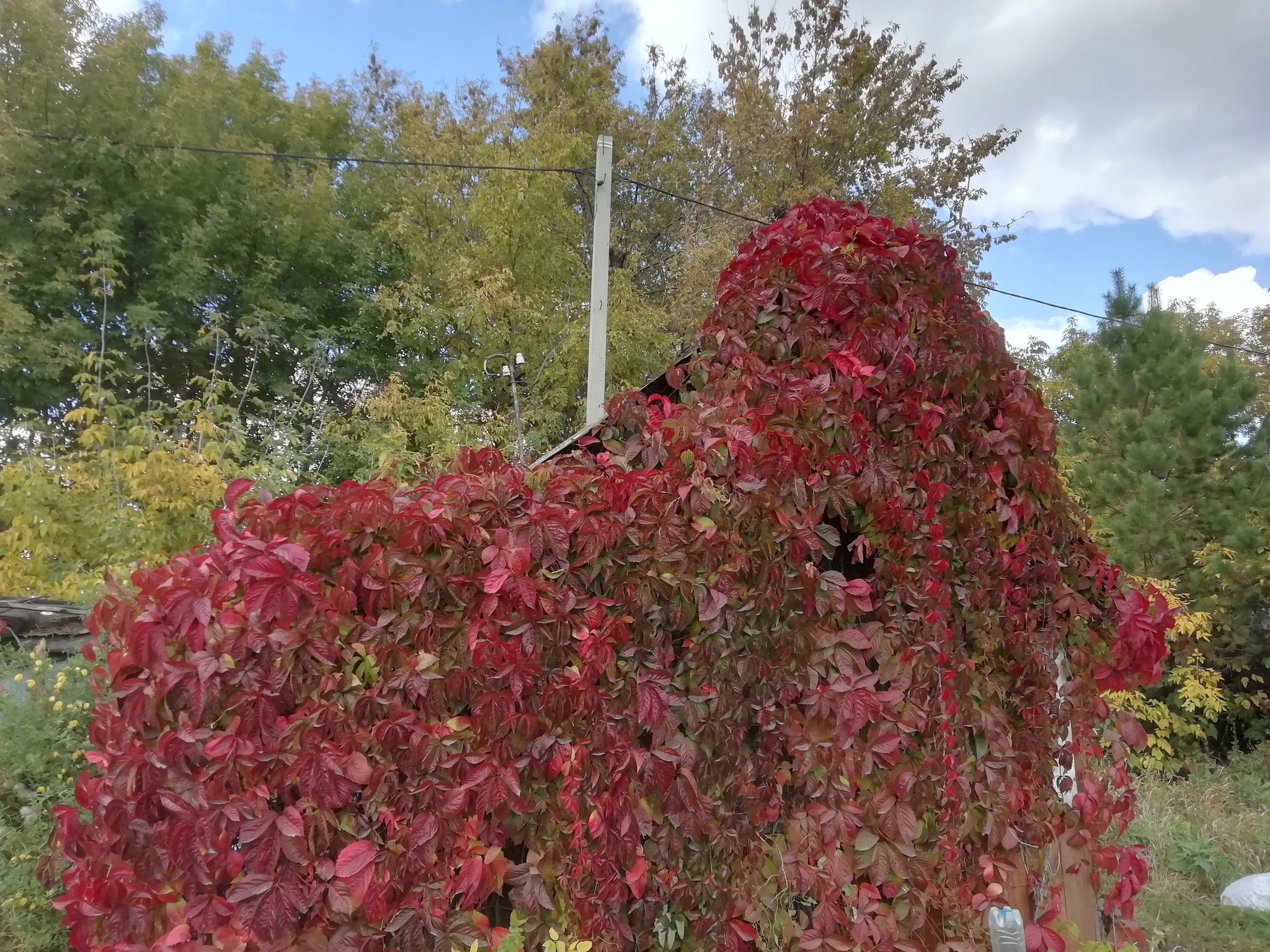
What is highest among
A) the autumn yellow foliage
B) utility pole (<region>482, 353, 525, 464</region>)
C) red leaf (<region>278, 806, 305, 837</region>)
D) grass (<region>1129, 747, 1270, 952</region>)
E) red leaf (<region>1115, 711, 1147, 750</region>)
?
utility pole (<region>482, 353, 525, 464</region>)

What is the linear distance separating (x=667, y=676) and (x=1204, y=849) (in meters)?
3.97

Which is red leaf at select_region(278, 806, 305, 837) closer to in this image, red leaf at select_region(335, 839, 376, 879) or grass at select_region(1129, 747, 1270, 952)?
red leaf at select_region(335, 839, 376, 879)

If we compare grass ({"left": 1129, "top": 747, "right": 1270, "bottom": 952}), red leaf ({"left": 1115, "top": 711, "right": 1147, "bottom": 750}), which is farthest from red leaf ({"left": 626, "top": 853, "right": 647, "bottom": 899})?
grass ({"left": 1129, "top": 747, "right": 1270, "bottom": 952})

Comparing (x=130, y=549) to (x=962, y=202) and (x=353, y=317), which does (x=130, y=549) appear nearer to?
(x=353, y=317)

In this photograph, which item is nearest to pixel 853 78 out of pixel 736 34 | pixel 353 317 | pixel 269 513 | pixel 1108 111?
pixel 736 34

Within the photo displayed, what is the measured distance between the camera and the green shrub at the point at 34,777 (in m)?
2.26

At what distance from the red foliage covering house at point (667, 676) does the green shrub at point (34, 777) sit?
107cm

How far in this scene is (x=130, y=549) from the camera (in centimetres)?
470

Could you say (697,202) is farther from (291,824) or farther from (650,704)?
(291,824)

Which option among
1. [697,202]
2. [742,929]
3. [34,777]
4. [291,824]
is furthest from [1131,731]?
[697,202]

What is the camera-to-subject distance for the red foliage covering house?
144 centimetres

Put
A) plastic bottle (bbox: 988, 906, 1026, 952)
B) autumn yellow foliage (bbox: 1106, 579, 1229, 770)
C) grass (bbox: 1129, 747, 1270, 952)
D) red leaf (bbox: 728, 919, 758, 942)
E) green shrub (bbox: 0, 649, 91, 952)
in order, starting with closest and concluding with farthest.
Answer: plastic bottle (bbox: 988, 906, 1026, 952) < red leaf (bbox: 728, 919, 758, 942) < green shrub (bbox: 0, 649, 91, 952) < grass (bbox: 1129, 747, 1270, 952) < autumn yellow foliage (bbox: 1106, 579, 1229, 770)

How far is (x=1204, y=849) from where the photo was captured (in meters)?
3.87

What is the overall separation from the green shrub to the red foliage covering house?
3.52 feet
